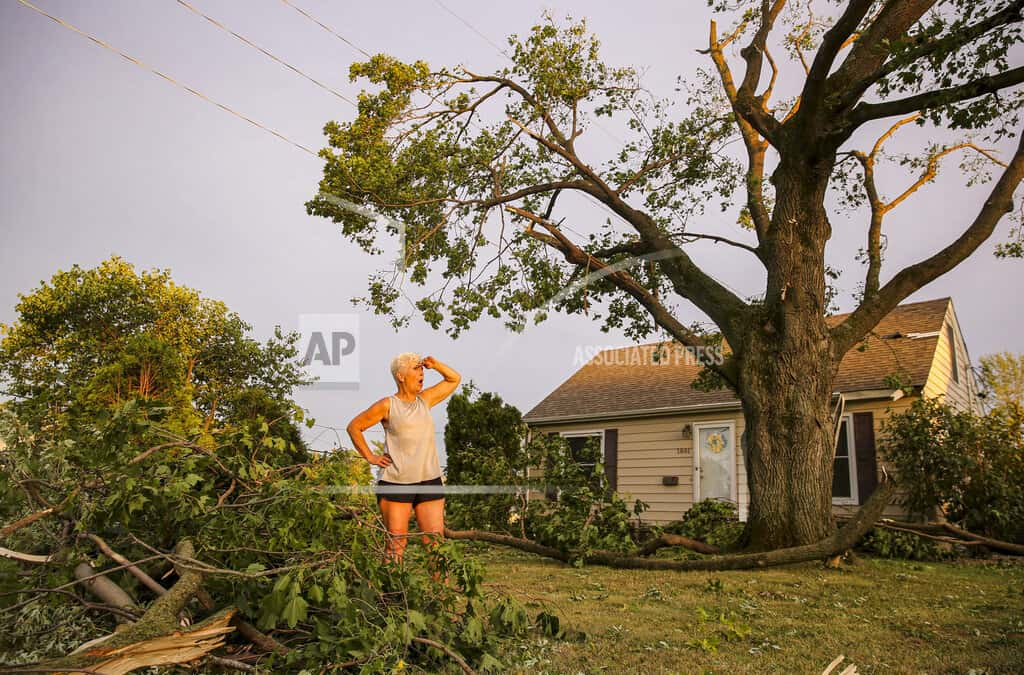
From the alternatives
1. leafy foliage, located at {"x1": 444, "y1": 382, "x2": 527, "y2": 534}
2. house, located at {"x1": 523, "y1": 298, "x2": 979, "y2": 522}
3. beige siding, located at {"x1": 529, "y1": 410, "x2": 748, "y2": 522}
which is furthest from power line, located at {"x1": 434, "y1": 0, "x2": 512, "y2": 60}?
beige siding, located at {"x1": 529, "y1": 410, "x2": 748, "y2": 522}

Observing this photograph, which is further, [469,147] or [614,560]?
[469,147]

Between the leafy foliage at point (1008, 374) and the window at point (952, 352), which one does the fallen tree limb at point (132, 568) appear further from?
the leafy foliage at point (1008, 374)

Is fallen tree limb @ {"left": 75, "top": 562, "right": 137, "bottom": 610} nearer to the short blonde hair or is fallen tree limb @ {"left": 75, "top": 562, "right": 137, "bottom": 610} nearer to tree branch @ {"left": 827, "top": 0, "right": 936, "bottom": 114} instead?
the short blonde hair

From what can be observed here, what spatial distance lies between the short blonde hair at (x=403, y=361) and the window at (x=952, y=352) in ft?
45.9

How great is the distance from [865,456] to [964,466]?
69.7 inches

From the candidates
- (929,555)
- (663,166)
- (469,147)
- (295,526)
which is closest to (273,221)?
(469,147)

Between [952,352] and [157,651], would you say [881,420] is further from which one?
[157,651]

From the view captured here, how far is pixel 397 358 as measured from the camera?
4938 mm

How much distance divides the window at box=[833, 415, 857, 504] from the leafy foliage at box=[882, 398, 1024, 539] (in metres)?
0.91

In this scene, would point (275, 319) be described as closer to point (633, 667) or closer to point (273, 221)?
point (273, 221)

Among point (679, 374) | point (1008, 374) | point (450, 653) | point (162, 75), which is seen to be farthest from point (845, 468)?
point (1008, 374)

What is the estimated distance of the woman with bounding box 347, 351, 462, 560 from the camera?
4.58m

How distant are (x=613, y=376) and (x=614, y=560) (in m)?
10.4

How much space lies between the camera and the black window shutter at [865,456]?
38.0 ft
